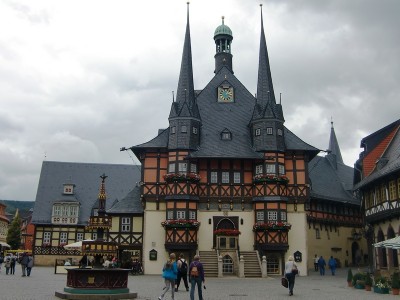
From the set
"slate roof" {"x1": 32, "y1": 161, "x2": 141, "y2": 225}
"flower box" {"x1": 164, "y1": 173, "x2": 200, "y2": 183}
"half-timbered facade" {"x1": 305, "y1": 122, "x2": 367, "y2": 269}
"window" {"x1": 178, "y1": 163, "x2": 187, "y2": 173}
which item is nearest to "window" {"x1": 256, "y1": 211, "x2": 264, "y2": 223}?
"flower box" {"x1": 164, "y1": 173, "x2": 200, "y2": 183}

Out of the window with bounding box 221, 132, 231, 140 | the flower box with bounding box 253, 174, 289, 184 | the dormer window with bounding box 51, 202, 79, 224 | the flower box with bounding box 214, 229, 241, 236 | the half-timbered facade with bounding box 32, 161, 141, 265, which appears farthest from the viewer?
the dormer window with bounding box 51, 202, 79, 224

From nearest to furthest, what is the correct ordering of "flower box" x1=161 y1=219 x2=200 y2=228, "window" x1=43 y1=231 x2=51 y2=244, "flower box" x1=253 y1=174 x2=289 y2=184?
"flower box" x1=161 y1=219 x2=200 y2=228 < "flower box" x1=253 y1=174 x2=289 y2=184 < "window" x1=43 y1=231 x2=51 y2=244

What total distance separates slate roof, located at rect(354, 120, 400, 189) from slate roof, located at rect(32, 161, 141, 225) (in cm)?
3714

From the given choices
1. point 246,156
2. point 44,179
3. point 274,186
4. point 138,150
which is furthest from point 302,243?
point 44,179

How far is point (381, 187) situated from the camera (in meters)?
36.1

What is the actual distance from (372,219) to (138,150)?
1990 cm

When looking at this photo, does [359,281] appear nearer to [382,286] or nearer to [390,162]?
[382,286]

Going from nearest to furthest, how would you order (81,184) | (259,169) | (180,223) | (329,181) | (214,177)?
(180,223) < (259,169) < (214,177) < (329,181) < (81,184)

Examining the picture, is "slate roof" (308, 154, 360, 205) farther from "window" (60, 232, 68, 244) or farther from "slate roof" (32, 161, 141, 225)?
"window" (60, 232, 68, 244)

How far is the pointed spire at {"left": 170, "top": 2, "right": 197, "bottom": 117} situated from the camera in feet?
149

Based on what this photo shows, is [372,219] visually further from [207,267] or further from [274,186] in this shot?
[207,267]

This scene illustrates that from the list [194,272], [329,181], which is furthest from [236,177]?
[194,272]

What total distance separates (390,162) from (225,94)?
1815cm

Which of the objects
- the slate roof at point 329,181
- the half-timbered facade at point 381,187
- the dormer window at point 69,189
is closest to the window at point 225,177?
the half-timbered facade at point 381,187
